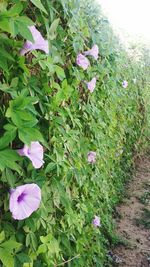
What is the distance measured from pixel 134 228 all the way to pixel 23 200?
309 cm

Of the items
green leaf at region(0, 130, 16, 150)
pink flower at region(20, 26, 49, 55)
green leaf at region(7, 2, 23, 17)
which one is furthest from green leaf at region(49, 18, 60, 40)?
green leaf at region(0, 130, 16, 150)

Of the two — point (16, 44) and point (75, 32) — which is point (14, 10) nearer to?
point (16, 44)

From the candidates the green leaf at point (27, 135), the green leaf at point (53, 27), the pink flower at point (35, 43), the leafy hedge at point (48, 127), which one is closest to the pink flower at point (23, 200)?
the leafy hedge at point (48, 127)

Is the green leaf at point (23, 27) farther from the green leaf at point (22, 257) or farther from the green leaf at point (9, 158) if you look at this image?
the green leaf at point (22, 257)

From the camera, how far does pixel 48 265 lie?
1.57 metres

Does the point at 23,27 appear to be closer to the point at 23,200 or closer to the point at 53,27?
the point at 53,27

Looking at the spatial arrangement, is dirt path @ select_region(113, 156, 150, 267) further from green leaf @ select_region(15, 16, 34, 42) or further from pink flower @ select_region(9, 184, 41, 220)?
green leaf @ select_region(15, 16, 34, 42)

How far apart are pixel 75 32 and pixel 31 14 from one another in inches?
23.8

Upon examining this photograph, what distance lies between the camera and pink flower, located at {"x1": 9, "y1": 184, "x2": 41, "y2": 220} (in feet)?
3.83

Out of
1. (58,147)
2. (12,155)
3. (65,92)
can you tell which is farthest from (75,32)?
(12,155)

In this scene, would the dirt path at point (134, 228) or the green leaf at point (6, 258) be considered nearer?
the green leaf at point (6, 258)

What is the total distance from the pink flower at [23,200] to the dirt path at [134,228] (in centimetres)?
237

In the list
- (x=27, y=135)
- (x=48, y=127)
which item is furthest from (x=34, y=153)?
(x=48, y=127)

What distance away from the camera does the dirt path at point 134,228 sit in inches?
138
